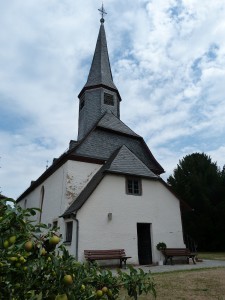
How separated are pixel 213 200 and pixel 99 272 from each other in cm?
2644

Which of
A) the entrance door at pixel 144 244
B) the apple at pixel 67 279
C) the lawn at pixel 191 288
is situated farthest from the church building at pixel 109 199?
the apple at pixel 67 279

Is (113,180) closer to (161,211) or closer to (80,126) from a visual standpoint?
(161,211)

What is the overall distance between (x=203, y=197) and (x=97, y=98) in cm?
1380

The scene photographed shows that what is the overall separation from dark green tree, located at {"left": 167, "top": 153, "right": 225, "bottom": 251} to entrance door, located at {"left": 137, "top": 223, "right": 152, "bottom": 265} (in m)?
10.2

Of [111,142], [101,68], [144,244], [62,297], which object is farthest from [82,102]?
[62,297]

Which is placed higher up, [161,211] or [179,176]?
[179,176]

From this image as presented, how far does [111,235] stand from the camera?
1301 cm

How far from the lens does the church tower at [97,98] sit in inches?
812

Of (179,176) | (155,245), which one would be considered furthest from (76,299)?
(179,176)

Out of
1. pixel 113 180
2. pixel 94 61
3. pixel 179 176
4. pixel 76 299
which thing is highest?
pixel 94 61

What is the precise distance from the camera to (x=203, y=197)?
1003 inches

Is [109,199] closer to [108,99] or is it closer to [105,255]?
[105,255]

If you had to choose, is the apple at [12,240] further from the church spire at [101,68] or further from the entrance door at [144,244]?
the church spire at [101,68]

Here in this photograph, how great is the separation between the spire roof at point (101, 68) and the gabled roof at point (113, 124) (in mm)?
3742
